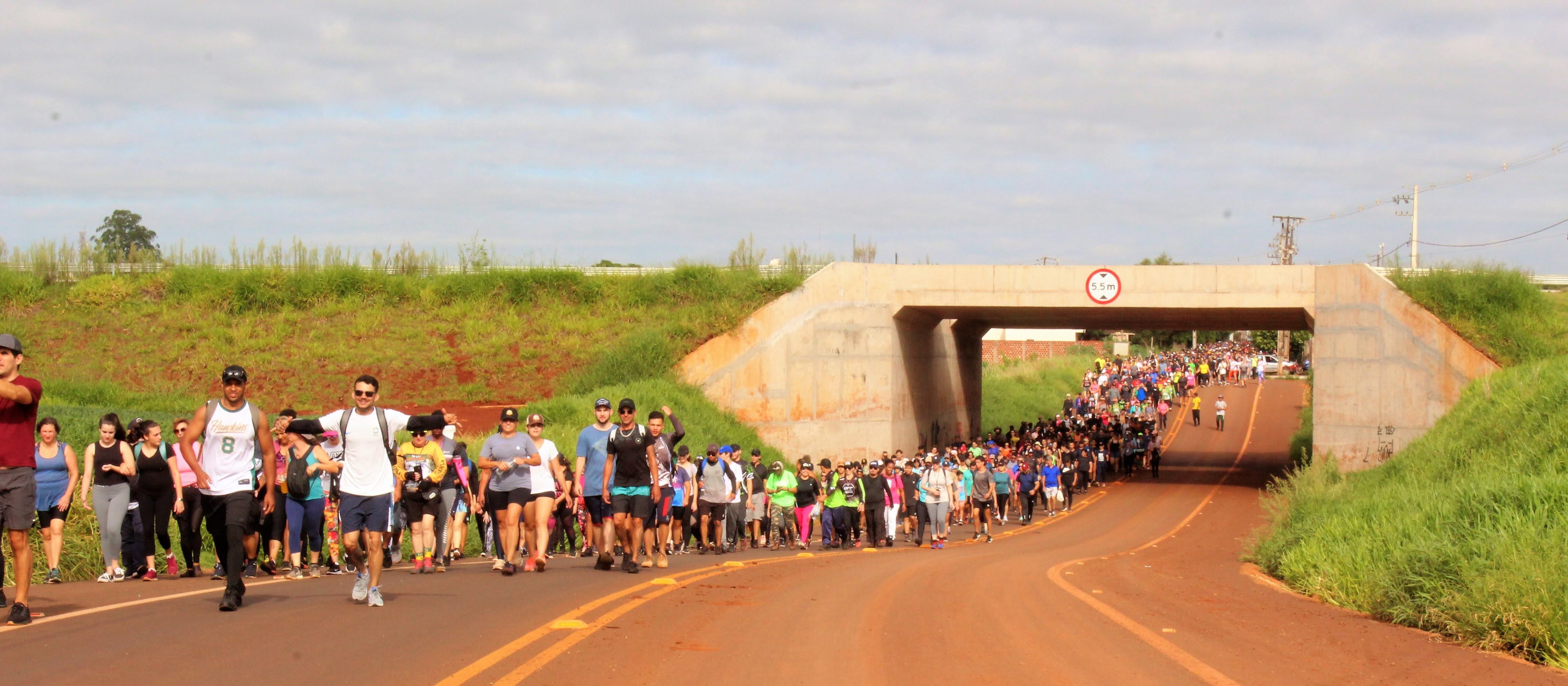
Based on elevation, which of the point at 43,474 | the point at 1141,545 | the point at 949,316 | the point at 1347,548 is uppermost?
the point at 949,316

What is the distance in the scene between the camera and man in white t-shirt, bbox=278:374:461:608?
932cm

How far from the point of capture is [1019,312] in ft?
121

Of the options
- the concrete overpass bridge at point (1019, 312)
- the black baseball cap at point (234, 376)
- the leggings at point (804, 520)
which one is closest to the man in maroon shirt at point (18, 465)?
the black baseball cap at point (234, 376)

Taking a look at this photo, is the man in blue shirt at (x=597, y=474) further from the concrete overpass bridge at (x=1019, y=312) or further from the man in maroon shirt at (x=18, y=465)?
the concrete overpass bridge at (x=1019, y=312)

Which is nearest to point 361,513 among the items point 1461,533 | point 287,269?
point 1461,533

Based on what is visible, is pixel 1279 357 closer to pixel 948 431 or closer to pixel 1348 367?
pixel 948 431

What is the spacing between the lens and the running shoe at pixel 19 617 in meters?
8.20

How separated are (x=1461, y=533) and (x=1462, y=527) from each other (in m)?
0.25

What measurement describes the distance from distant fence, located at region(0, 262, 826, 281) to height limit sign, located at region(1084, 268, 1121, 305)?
13.8 metres

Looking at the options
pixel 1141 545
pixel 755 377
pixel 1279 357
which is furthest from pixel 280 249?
pixel 1279 357

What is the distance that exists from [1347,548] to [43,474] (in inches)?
545

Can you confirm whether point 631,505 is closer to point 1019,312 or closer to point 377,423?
point 377,423

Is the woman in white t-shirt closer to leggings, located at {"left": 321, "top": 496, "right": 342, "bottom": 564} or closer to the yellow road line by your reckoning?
leggings, located at {"left": 321, "top": 496, "right": 342, "bottom": 564}

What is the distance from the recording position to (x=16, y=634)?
26.0 feet
